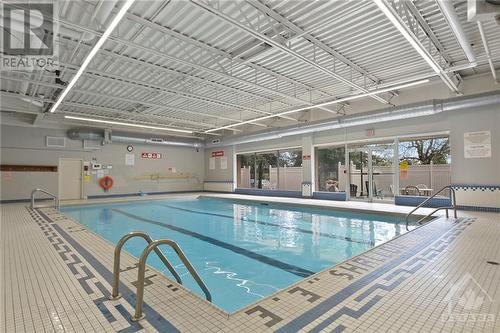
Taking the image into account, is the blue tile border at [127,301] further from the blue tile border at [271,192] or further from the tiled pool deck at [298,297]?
the blue tile border at [271,192]

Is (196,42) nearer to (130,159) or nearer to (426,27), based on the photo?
(426,27)

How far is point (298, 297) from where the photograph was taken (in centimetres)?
215

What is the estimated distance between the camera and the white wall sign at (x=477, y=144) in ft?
21.1

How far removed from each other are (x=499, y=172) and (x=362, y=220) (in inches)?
Answer: 133

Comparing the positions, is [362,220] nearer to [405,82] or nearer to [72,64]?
[405,82]

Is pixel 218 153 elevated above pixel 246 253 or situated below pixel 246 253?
above

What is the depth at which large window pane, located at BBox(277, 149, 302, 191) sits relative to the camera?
12008 millimetres

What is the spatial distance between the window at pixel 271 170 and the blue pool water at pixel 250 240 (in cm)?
349

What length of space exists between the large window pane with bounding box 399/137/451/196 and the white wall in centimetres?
1045

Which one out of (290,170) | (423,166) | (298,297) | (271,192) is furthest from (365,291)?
(290,170)

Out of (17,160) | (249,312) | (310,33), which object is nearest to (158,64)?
(310,33)

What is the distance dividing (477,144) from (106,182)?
13.3 m

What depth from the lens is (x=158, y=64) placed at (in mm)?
5758

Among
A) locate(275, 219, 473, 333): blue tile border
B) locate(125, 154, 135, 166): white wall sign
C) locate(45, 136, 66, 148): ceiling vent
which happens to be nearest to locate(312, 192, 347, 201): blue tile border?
locate(275, 219, 473, 333): blue tile border
